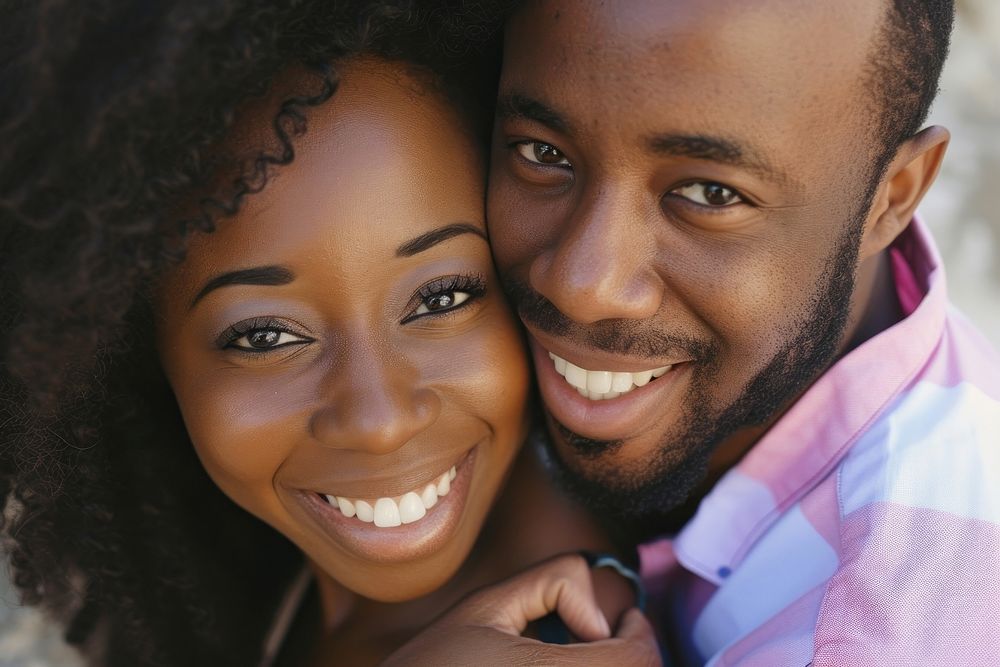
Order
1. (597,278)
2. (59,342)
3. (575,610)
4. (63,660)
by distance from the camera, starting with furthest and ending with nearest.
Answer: (63,660), (575,610), (59,342), (597,278)

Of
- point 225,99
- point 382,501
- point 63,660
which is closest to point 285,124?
point 225,99

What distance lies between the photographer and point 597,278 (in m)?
2.04

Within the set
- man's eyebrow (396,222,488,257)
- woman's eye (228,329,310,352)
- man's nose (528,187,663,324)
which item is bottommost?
woman's eye (228,329,310,352)

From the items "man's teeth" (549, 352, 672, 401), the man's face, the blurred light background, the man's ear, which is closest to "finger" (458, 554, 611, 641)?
the man's face

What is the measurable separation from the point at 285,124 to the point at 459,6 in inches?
18.4

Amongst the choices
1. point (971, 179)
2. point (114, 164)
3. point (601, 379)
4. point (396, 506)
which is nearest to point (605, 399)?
point (601, 379)

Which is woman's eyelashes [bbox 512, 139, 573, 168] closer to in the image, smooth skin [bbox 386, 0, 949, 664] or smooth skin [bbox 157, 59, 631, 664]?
smooth skin [bbox 386, 0, 949, 664]

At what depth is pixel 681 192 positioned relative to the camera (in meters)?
2.11

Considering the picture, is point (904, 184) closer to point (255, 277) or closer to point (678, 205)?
point (678, 205)

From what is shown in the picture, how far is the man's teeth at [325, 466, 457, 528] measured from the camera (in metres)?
2.42

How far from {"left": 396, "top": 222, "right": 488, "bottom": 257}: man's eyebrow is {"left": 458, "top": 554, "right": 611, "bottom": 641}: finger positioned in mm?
750

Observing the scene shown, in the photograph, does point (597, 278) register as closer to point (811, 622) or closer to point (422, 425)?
point (422, 425)

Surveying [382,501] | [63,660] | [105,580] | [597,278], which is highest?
[597,278]

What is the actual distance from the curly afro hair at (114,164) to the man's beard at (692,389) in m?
0.57
